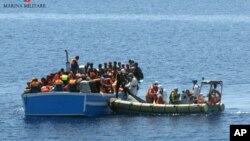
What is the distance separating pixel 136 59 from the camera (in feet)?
340

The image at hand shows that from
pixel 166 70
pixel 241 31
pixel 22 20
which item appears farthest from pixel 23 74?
pixel 22 20

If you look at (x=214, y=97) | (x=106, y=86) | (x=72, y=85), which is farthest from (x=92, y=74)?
(x=214, y=97)

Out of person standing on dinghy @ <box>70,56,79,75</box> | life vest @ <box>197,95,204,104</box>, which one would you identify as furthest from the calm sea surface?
person standing on dinghy @ <box>70,56,79,75</box>

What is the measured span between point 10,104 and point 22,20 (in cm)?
11963

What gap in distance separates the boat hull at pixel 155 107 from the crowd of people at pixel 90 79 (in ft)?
2.96

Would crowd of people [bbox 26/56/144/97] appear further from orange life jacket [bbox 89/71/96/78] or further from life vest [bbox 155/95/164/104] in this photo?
life vest [bbox 155/95/164/104]

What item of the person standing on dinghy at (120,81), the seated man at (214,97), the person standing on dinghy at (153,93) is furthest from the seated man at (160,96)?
the seated man at (214,97)

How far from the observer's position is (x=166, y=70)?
293ft

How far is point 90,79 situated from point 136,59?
4519cm

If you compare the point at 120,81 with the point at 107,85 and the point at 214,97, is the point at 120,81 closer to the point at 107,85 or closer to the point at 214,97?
the point at 107,85

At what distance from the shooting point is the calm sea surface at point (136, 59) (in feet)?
184

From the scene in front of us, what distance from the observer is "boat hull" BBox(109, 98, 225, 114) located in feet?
191

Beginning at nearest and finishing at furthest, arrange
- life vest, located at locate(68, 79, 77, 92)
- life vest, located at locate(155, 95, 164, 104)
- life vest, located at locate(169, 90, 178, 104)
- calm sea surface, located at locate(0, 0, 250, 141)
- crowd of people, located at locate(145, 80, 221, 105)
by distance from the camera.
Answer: calm sea surface, located at locate(0, 0, 250, 141), life vest, located at locate(68, 79, 77, 92), life vest, located at locate(169, 90, 178, 104), crowd of people, located at locate(145, 80, 221, 105), life vest, located at locate(155, 95, 164, 104)

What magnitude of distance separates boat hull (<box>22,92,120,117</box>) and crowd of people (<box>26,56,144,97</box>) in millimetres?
422
